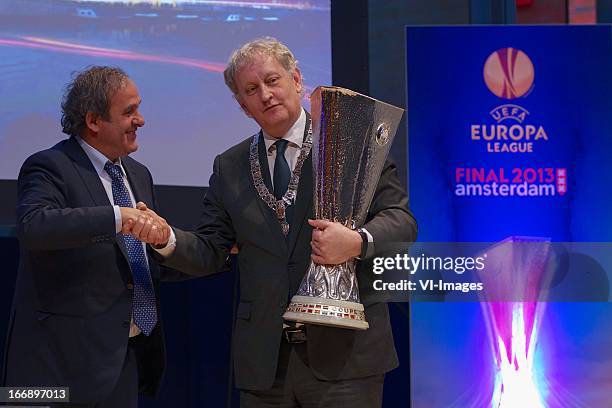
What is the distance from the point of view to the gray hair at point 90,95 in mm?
2859

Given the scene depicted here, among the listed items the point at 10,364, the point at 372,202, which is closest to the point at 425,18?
the point at 372,202

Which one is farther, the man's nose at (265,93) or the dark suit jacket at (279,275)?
the man's nose at (265,93)

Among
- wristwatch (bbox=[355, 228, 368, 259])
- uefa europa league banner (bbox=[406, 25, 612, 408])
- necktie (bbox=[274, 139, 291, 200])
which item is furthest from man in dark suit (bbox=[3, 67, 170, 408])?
uefa europa league banner (bbox=[406, 25, 612, 408])

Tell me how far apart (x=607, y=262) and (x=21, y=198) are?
2.07 metres

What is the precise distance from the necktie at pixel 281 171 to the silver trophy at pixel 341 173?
0.20m

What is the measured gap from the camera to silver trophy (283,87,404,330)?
7.70 ft

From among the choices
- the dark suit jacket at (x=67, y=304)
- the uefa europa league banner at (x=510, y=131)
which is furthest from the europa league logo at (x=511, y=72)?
the dark suit jacket at (x=67, y=304)

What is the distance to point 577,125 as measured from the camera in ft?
12.1

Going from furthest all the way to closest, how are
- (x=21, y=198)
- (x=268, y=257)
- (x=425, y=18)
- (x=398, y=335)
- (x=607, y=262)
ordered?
(x=425, y=18) → (x=398, y=335) → (x=607, y=262) → (x=21, y=198) → (x=268, y=257)

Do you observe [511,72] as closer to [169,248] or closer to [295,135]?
[295,135]

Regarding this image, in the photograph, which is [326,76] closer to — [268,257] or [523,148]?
[523,148]

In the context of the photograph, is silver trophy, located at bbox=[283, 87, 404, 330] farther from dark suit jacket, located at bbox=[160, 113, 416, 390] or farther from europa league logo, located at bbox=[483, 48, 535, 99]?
europa league logo, located at bbox=[483, 48, 535, 99]

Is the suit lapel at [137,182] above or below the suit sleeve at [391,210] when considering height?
above

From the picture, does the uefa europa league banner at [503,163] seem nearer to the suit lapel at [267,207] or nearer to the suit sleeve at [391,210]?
the suit sleeve at [391,210]
